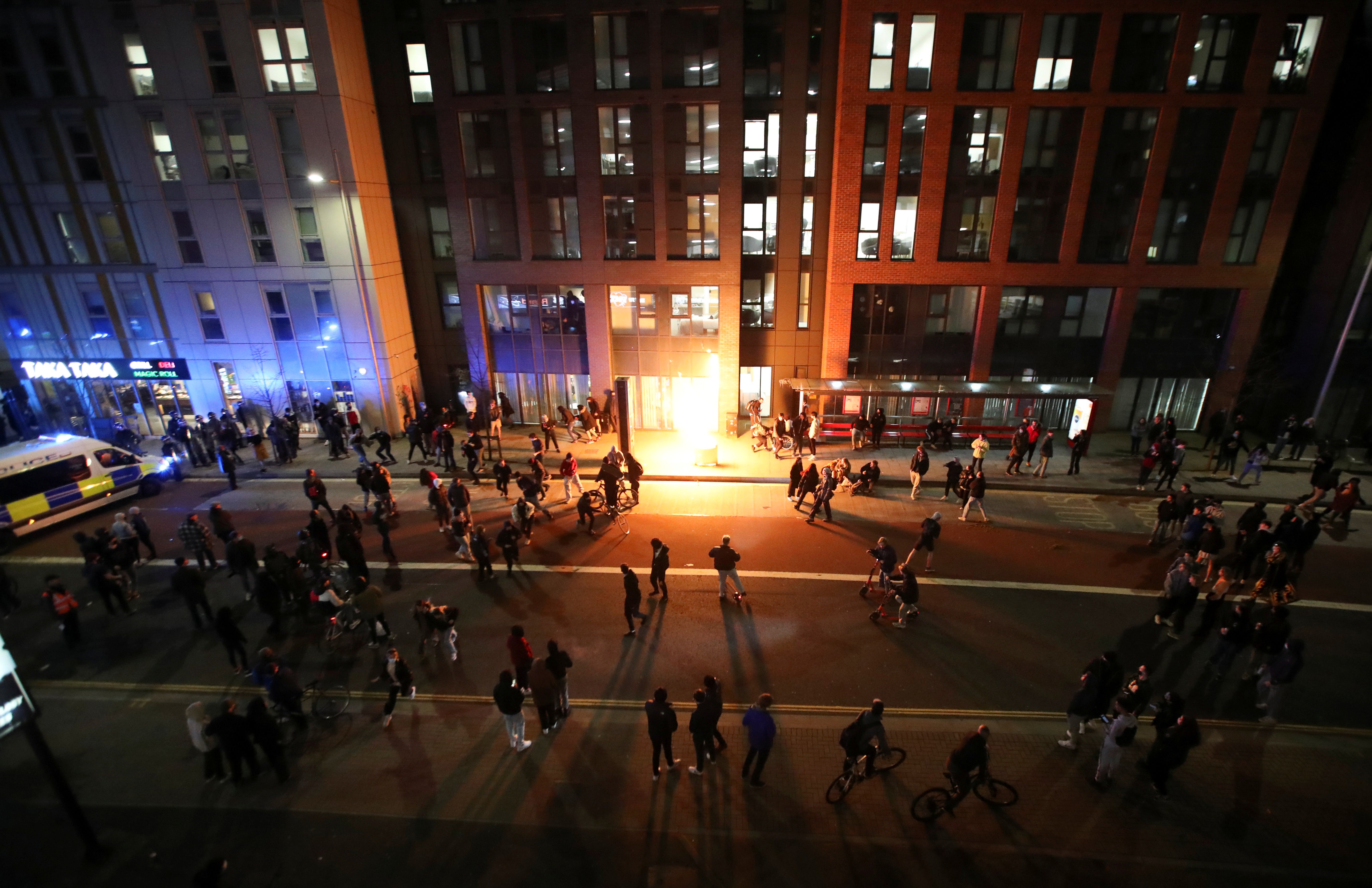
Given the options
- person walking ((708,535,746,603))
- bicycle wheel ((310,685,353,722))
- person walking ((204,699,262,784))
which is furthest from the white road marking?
person walking ((204,699,262,784))

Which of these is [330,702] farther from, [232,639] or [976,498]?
[976,498]

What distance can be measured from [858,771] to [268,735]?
28.9ft

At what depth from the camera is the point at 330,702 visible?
35.3 ft

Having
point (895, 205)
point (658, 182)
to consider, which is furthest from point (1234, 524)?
point (658, 182)

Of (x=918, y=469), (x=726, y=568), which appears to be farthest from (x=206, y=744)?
(x=918, y=469)

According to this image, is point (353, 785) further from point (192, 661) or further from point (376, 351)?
point (376, 351)

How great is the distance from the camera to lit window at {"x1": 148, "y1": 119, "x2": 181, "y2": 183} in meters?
22.7

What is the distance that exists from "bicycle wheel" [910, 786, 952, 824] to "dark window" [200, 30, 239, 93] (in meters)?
29.6

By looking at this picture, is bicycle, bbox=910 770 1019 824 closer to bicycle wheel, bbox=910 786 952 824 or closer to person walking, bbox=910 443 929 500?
bicycle wheel, bbox=910 786 952 824

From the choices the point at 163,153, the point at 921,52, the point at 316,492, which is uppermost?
the point at 921,52

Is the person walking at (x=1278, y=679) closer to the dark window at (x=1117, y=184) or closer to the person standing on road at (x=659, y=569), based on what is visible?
the person standing on road at (x=659, y=569)

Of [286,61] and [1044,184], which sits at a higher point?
[286,61]

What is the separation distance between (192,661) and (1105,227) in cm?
3062

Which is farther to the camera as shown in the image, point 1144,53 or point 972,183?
point 972,183
